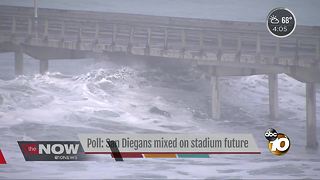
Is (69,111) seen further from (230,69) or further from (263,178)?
(230,69)

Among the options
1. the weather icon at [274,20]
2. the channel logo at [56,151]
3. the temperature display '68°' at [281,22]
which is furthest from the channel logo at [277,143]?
the channel logo at [56,151]

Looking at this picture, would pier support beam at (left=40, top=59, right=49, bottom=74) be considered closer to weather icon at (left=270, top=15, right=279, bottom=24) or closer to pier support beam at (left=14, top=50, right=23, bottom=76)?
pier support beam at (left=14, top=50, right=23, bottom=76)

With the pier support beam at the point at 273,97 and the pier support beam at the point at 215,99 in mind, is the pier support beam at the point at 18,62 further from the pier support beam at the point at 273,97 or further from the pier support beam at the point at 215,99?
the pier support beam at the point at 273,97

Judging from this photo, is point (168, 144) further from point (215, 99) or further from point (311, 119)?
point (215, 99)

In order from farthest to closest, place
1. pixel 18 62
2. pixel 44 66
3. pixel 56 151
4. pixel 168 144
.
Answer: pixel 18 62, pixel 44 66, pixel 168 144, pixel 56 151

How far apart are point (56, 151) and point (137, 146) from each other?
1287 millimetres

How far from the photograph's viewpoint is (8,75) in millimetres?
11812

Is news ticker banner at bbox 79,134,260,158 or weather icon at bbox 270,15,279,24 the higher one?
weather icon at bbox 270,15,279,24

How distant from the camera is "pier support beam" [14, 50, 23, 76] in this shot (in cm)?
1265

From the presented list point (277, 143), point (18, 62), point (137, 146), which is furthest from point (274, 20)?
point (18, 62)

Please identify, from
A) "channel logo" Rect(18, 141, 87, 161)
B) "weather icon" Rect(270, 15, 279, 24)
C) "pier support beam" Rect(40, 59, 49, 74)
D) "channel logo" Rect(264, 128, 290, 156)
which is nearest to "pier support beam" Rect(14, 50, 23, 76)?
"pier support beam" Rect(40, 59, 49, 74)

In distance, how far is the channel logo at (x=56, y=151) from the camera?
24.5ft

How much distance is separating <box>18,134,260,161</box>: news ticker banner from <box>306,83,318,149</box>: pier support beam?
4730 millimetres

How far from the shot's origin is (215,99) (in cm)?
1549
